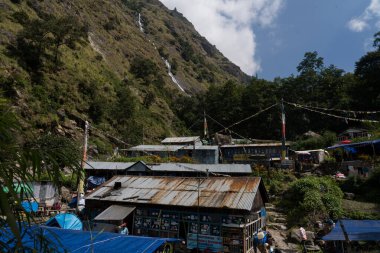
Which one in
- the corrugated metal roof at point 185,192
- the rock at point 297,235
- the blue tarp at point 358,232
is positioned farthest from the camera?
the rock at point 297,235

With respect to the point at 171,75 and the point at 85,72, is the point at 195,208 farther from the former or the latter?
the point at 171,75

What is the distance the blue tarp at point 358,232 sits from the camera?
39.8 feet

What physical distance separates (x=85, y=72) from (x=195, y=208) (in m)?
52.3

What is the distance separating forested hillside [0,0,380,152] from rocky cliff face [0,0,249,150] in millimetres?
202

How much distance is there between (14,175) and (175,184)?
18726 mm

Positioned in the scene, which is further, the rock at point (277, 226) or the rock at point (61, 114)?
the rock at point (61, 114)

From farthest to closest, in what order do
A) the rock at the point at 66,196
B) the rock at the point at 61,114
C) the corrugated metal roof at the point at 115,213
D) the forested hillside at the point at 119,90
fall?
1. the forested hillside at the point at 119,90
2. the rock at the point at 61,114
3. the rock at the point at 66,196
4. the corrugated metal roof at the point at 115,213

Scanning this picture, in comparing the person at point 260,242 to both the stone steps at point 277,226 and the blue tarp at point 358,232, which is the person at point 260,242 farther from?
the stone steps at point 277,226

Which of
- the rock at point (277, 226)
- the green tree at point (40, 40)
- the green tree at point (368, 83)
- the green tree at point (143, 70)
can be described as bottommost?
the rock at point (277, 226)

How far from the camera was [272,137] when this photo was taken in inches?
2518

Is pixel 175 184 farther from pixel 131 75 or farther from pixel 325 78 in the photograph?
pixel 131 75

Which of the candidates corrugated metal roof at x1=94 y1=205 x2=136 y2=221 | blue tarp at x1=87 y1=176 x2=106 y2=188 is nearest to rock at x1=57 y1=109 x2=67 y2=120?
blue tarp at x1=87 y1=176 x2=106 y2=188

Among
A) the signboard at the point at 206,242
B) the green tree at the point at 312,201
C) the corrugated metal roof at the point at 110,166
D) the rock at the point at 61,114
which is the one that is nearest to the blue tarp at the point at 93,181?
the corrugated metal roof at the point at 110,166

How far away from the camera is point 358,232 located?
12672mm
